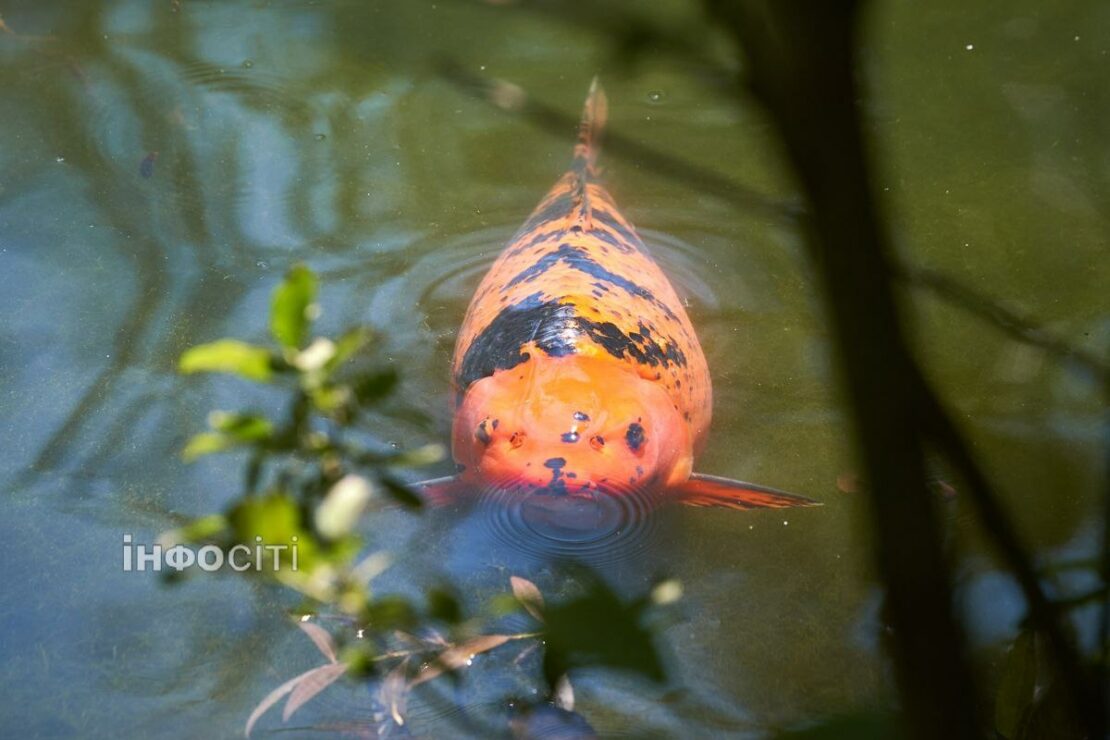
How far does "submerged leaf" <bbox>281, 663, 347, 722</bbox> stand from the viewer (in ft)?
6.75

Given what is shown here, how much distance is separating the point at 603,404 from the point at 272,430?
58.2 inches

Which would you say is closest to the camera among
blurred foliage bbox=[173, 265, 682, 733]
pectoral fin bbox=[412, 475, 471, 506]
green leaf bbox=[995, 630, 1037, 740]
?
blurred foliage bbox=[173, 265, 682, 733]

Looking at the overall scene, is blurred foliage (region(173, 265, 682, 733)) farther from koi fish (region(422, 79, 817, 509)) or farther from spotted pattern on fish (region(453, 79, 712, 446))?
spotted pattern on fish (region(453, 79, 712, 446))

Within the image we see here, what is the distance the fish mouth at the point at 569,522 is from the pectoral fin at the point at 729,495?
133mm

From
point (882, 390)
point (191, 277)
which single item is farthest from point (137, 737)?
point (882, 390)

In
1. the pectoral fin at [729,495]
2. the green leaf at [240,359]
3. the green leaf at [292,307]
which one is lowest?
the green leaf at [240,359]

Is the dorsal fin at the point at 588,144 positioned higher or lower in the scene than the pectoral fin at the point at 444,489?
higher

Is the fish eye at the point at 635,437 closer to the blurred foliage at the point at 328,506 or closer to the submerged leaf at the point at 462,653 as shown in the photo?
the submerged leaf at the point at 462,653

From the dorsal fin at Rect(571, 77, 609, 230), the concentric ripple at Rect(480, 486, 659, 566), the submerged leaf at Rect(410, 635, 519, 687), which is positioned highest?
the dorsal fin at Rect(571, 77, 609, 230)

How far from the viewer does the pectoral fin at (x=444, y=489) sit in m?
2.46

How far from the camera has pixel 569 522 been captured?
238 centimetres

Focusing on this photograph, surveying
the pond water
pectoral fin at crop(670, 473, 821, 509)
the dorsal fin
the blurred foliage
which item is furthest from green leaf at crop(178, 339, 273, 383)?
the dorsal fin

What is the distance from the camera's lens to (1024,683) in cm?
164

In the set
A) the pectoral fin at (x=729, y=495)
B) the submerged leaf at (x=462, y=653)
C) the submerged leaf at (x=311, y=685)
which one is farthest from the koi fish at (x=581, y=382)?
the submerged leaf at (x=311, y=685)
